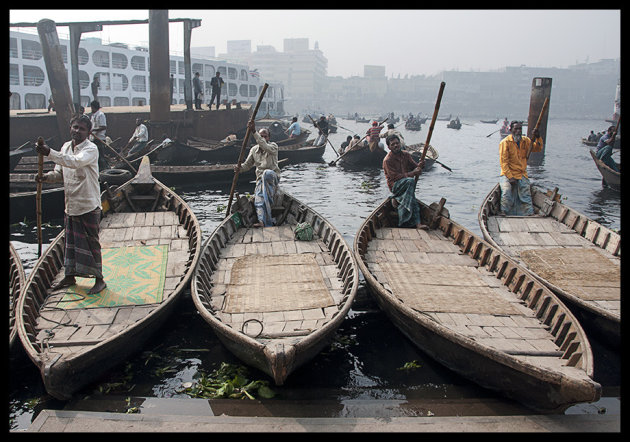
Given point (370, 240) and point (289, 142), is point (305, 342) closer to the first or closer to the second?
point (370, 240)

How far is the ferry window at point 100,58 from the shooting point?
132ft

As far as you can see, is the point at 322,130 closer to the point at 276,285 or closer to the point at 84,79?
the point at 276,285

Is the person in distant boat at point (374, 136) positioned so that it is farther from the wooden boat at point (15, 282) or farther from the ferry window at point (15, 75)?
the ferry window at point (15, 75)

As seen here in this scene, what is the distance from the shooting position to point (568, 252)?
727 centimetres

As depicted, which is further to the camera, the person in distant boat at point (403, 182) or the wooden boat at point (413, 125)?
the wooden boat at point (413, 125)

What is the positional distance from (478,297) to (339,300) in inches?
69.0

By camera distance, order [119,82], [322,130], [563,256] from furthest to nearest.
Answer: [119,82], [322,130], [563,256]

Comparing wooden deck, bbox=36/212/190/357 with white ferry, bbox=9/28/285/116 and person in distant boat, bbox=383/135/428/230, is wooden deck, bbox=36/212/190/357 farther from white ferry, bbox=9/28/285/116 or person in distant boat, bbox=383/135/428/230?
white ferry, bbox=9/28/285/116

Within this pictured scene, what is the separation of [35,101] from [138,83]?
36.1 ft

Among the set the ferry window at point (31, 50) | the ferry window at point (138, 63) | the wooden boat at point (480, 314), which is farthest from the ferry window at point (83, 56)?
the wooden boat at point (480, 314)

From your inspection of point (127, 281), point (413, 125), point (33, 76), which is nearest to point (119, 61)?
point (33, 76)
